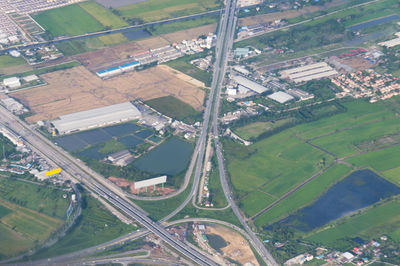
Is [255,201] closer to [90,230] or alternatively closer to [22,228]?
[90,230]

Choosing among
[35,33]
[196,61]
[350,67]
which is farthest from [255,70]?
[35,33]

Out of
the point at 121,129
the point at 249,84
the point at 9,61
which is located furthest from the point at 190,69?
the point at 9,61

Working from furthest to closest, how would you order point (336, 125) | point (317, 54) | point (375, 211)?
1. point (317, 54)
2. point (336, 125)
3. point (375, 211)

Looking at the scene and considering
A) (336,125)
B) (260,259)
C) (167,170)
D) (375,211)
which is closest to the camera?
(260,259)

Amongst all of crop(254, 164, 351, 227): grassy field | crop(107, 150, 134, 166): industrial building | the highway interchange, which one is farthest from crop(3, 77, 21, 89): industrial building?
crop(254, 164, 351, 227): grassy field

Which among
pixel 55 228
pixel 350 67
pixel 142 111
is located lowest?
pixel 55 228

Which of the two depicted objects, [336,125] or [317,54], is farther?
[317,54]

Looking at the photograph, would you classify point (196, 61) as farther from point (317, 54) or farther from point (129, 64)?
point (317, 54)

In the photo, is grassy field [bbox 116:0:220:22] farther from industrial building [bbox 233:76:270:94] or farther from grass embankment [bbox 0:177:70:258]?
grass embankment [bbox 0:177:70:258]
